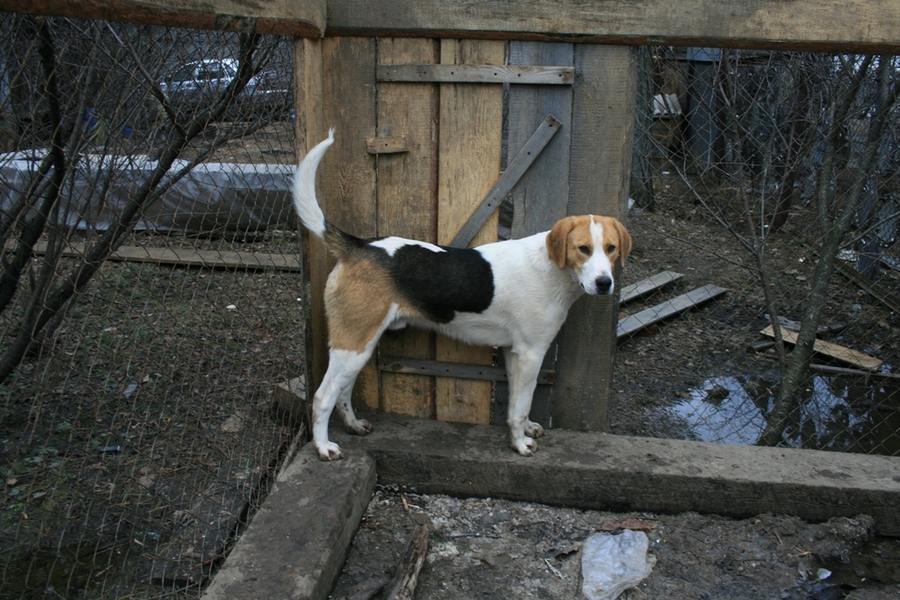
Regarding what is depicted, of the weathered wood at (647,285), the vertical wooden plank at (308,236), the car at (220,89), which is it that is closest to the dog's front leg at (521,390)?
the vertical wooden plank at (308,236)

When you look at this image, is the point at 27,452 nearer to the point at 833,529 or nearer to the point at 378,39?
the point at 378,39

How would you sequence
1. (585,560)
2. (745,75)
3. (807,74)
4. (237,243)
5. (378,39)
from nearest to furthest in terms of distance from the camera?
(585,560), (378,39), (807,74), (745,75), (237,243)

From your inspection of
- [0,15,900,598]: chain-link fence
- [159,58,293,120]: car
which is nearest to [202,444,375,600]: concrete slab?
[0,15,900,598]: chain-link fence

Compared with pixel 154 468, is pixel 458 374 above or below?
above

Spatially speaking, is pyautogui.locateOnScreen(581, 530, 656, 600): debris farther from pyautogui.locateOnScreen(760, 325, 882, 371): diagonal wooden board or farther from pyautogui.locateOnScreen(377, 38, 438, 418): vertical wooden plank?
pyautogui.locateOnScreen(760, 325, 882, 371): diagonal wooden board

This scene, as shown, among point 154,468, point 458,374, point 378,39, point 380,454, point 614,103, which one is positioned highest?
point 378,39

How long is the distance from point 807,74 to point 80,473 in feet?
15.3

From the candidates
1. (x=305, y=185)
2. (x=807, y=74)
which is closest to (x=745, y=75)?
(x=807, y=74)

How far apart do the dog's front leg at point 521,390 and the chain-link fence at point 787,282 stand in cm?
150

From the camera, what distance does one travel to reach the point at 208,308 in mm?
6008

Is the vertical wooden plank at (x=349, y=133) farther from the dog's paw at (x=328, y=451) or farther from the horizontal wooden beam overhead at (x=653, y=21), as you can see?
the dog's paw at (x=328, y=451)

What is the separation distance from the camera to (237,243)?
24.8 feet

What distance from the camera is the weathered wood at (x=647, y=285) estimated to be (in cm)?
654

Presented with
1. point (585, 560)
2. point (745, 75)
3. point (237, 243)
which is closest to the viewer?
point (585, 560)
